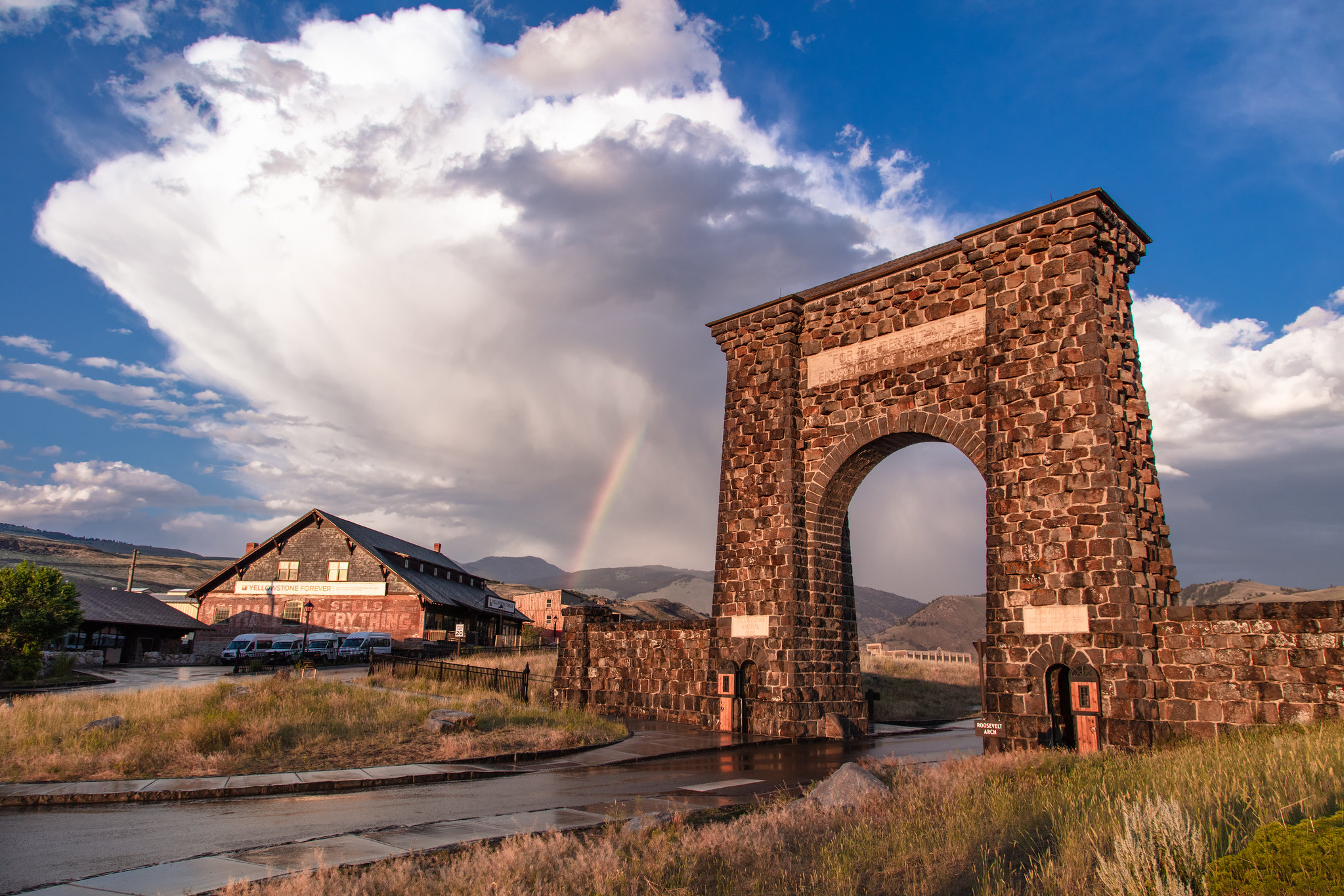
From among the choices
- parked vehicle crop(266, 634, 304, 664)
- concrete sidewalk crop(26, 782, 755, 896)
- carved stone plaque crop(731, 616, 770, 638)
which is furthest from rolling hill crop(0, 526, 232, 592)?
concrete sidewalk crop(26, 782, 755, 896)

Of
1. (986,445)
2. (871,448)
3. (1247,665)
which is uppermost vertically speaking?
(871,448)

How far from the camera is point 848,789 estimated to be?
891 centimetres

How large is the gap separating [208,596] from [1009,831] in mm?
55653

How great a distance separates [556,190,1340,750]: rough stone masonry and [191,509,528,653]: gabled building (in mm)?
26115

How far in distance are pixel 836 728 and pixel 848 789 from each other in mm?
10850

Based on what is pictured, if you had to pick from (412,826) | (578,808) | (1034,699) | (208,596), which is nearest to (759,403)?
(1034,699)

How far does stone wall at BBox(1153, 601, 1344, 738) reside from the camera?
12078 millimetres

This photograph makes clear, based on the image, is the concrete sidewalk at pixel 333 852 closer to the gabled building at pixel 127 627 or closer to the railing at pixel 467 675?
the railing at pixel 467 675

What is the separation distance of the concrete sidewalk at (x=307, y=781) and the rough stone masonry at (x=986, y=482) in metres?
5.17

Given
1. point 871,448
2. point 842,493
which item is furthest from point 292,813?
point 842,493

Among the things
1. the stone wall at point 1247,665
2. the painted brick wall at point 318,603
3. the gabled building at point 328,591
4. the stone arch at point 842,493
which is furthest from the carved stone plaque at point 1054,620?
the painted brick wall at point 318,603

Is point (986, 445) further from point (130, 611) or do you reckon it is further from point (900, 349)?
point (130, 611)

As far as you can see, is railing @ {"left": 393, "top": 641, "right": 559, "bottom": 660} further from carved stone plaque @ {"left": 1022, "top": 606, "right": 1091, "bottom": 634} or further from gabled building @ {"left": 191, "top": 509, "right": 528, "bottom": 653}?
carved stone plaque @ {"left": 1022, "top": 606, "right": 1091, "bottom": 634}

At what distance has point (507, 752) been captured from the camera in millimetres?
14594
